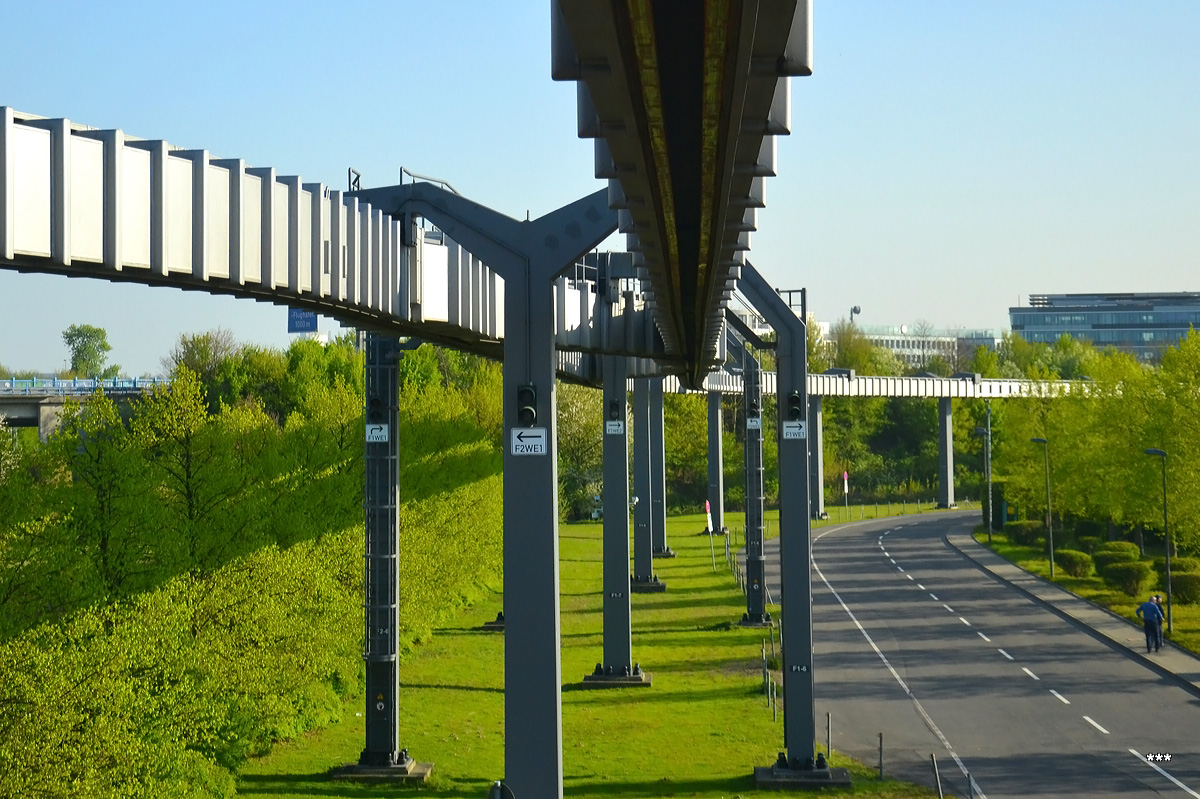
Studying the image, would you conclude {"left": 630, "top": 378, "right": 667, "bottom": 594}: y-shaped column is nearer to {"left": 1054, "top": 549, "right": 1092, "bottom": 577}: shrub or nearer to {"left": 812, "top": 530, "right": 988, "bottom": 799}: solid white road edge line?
{"left": 812, "top": 530, "right": 988, "bottom": 799}: solid white road edge line

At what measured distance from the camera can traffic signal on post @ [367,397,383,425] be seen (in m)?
24.2

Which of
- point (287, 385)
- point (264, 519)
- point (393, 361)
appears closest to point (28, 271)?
point (393, 361)

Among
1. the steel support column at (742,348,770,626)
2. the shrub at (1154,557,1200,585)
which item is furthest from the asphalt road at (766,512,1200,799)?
the shrub at (1154,557,1200,585)

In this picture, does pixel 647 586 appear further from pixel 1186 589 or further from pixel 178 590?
pixel 178 590

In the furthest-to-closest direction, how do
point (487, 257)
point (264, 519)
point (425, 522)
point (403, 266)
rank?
point (425, 522)
point (264, 519)
point (403, 266)
point (487, 257)

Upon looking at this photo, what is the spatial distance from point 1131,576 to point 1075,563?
5.23 m

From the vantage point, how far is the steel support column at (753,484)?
42.1m

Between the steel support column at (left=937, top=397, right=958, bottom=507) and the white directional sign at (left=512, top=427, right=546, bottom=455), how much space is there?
8382 centimetres

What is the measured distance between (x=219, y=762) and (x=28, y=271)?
1661 cm

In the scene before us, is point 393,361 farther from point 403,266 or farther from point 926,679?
point 926,679

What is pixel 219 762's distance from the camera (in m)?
24.1

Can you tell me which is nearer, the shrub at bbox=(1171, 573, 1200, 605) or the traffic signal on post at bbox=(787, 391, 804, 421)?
the traffic signal on post at bbox=(787, 391, 804, 421)

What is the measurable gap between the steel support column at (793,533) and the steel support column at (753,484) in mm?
17425

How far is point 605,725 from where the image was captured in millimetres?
29172
